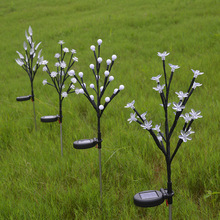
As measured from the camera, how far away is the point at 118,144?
2.65 metres

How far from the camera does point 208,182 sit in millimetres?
2016

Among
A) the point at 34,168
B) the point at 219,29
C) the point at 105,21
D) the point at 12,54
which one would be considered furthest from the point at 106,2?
the point at 34,168

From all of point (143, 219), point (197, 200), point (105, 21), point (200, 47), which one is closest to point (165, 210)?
point (143, 219)

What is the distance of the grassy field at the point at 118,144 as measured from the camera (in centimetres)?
193

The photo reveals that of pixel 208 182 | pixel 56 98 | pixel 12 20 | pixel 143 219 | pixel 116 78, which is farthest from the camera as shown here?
pixel 12 20

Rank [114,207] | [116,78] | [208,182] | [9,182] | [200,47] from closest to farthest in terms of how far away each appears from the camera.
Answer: [114,207] < [208,182] < [9,182] < [116,78] < [200,47]

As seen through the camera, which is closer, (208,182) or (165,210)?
(165,210)

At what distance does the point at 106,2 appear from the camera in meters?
12.0

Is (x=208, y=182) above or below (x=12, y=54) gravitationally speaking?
below

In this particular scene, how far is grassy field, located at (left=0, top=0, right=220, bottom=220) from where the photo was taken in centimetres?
193

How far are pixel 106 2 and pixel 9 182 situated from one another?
11.4m

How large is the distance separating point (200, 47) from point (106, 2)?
8030 mm

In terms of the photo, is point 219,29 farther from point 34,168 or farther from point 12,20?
point 12,20

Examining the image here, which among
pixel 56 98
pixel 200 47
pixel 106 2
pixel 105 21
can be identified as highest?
pixel 106 2
